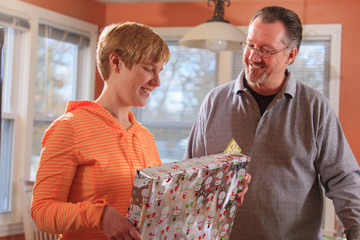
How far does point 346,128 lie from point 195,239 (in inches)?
125

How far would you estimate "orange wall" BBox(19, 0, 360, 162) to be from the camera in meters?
3.98

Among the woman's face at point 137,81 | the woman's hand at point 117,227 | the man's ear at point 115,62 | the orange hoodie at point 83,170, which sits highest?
the man's ear at point 115,62

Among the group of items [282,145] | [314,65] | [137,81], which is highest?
[314,65]

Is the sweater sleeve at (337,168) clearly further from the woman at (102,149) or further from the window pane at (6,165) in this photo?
the window pane at (6,165)

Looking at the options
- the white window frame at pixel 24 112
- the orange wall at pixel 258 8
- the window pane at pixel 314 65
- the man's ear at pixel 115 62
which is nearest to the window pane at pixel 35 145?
the white window frame at pixel 24 112

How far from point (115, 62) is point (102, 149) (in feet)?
0.77

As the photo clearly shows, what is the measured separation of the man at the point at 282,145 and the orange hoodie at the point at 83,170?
60cm

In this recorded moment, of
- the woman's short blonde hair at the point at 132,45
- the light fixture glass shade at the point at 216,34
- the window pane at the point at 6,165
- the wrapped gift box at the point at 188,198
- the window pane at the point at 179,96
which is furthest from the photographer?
the window pane at the point at 179,96

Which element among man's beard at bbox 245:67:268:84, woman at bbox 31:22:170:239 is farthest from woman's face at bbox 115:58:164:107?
man's beard at bbox 245:67:268:84

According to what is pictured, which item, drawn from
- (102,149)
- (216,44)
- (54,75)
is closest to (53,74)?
(54,75)

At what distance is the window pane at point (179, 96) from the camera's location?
440 centimetres

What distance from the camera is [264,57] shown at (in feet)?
5.84

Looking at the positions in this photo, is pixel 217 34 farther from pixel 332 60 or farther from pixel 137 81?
pixel 137 81

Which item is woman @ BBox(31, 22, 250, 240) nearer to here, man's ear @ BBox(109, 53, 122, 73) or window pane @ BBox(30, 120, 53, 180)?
man's ear @ BBox(109, 53, 122, 73)
